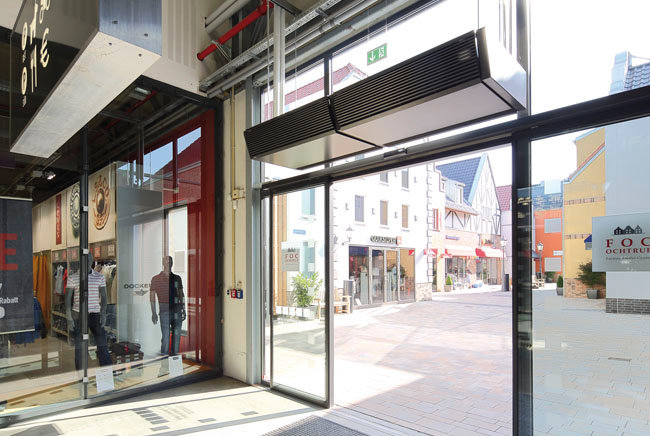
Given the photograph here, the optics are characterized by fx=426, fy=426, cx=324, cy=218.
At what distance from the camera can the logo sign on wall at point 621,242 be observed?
7.05 ft

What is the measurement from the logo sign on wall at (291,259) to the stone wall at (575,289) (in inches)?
99.3

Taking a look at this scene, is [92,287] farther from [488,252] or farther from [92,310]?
[488,252]

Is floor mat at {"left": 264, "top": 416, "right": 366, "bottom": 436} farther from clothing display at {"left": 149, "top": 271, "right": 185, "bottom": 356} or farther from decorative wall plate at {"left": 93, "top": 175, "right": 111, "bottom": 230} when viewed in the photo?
decorative wall plate at {"left": 93, "top": 175, "right": 111, "bottom": 230}

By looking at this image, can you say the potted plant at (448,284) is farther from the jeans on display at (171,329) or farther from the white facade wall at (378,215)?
the jeans on display at (171,329)

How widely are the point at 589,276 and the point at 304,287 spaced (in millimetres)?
2586

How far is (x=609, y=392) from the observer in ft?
7.43

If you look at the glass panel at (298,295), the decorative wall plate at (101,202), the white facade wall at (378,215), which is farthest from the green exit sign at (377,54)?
the white facade wall at (378,215)

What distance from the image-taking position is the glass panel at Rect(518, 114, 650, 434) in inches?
86.1

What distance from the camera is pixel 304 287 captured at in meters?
4.29

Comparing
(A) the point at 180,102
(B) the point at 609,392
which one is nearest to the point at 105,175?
(A) the point at 180,102

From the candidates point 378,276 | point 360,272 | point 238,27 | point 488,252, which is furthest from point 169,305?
Answer: point 488,252

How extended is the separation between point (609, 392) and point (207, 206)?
4226mm

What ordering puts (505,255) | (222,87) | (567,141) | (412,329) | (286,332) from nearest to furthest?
(567,141), (286,332), (222,87), (412,329), (505,255)

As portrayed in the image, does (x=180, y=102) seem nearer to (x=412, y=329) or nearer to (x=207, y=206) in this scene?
(x=207, y=206)
